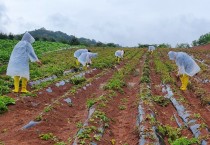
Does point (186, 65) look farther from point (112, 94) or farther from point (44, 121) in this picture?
point (44, 121)

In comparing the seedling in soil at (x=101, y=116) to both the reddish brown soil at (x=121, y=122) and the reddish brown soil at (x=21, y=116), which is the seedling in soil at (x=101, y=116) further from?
the reddish brown soil at (x=21, y=116)

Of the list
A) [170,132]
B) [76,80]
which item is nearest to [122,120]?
[170,132]

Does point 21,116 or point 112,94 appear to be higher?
point 112,94

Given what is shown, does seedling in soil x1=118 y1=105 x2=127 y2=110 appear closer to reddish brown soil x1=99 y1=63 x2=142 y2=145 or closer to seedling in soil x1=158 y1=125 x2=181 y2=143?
reddish brown soil x1=99 y1=63 x2=142 y2=145

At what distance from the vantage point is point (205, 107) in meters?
11.1

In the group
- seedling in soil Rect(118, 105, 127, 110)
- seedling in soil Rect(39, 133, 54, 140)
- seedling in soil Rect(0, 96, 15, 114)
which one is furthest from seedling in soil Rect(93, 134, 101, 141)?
seedling in soil Rect(118, 105, 127, 110)

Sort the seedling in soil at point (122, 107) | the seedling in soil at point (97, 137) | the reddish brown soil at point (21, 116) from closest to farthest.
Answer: the seedling in soil at point (97, 137) → the reddish brown soil at point (21, 116) → the seedling in soil at point (122, 107)

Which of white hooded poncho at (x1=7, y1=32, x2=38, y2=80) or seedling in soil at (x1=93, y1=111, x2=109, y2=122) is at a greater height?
white hooded poncho at (x1=7, y1=32, x2=38, y2=80)

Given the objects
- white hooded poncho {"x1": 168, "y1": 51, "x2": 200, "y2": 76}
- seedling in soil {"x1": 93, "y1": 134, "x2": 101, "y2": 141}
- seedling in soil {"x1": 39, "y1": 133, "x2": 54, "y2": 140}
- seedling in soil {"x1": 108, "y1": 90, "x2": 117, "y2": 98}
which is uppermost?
white hooded poncho {"x1": 168, "y1": 51, "x2": 200, "y2": 76}

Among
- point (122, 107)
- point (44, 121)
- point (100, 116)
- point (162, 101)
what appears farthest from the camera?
point (162, 101)

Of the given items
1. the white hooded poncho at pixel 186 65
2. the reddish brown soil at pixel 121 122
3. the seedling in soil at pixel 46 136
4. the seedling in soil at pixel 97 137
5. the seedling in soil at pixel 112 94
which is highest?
the white hooded poncho at pixel 186 65

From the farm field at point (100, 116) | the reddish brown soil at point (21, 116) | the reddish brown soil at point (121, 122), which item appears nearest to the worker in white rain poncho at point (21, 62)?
the farm field at point (100, 116)

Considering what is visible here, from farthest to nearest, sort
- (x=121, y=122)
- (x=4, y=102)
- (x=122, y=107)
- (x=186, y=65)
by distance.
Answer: (x=186, y=65), (x=122, y=107), (x=4, y=102), (x=121, y=122)

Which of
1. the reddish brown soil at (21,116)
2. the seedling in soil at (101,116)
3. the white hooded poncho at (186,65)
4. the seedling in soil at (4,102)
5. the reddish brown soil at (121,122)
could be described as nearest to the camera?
the reddish brown soil at (21,116)
